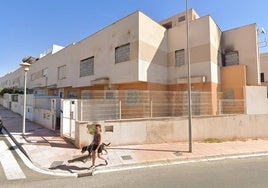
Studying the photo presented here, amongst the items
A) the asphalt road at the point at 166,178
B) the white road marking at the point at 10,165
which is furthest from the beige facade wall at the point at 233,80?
the white road marking at the point at 10,165

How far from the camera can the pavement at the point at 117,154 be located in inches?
248

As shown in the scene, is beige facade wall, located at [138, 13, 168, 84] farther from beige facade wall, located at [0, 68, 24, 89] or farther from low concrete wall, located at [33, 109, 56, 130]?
beige facade wall, located at [0, 68, 24, 89]

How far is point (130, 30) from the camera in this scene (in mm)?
13039

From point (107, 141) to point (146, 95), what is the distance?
134 inches

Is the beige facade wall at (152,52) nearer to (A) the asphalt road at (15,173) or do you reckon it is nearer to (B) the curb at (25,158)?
(B) the curb at (25,158)

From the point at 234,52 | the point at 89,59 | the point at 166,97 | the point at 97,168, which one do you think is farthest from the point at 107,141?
the point at 234,52

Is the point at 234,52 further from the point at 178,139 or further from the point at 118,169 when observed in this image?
the point at 118,169

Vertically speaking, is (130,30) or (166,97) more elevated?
(130,30)

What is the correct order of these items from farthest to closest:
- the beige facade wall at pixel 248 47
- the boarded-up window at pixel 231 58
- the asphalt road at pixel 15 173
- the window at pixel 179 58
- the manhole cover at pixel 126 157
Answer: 1. the boarded-up window at pixel 231 58
2. the window at pixel 179 58
3. the beige facade wall at pixel 248 47
4. the manhole cover at pixel 126 157
5. the asphalt road at pixel 15 173

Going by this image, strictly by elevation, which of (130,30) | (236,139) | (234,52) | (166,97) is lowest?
(236,139)

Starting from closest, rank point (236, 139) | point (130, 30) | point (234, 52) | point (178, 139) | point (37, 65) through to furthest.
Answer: point (178, 139), point (236, 139), point (130, 30), point (234, 52), point (37, 65)

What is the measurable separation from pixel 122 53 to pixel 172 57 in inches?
170

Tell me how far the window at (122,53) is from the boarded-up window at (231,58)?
8875mm

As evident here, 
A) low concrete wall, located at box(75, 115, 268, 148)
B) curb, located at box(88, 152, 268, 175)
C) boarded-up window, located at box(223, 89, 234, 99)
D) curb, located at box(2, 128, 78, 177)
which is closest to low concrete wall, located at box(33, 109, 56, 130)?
curb, located at box(2, 128, 78, 177)
